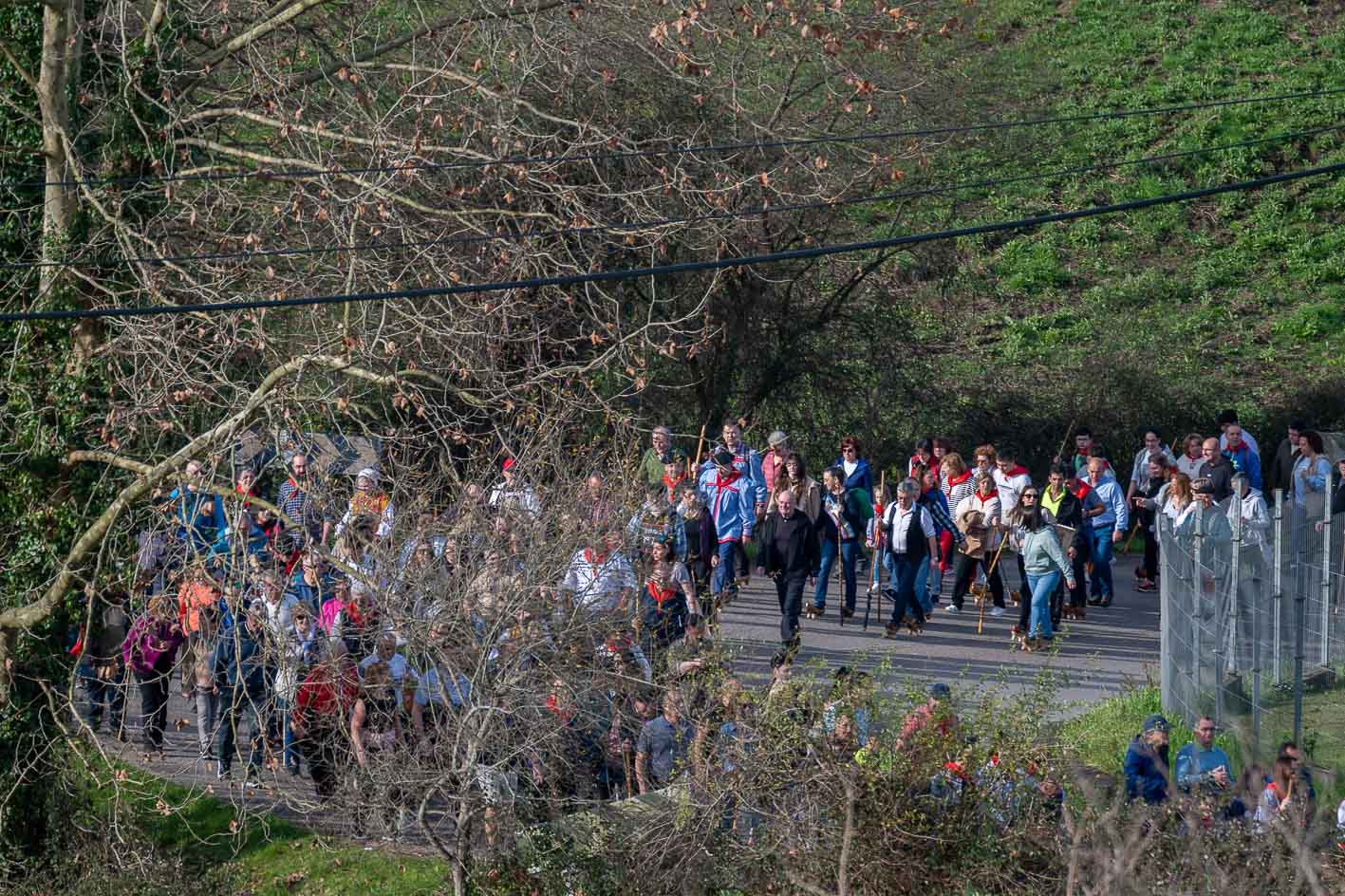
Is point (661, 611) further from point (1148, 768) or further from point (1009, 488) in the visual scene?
point (1009, 488)

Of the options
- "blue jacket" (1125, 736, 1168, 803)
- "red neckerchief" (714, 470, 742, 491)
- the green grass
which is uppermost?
"red neckerchief" (714, 470, 742, 491)

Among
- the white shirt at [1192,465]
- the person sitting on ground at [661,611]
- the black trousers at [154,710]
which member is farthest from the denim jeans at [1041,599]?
the black trousers at [154,710]

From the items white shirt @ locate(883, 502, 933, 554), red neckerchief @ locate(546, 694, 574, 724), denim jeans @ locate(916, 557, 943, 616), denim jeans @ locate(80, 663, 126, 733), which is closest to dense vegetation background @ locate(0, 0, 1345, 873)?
denim jeans @ locate(80, 663, 126, 733)

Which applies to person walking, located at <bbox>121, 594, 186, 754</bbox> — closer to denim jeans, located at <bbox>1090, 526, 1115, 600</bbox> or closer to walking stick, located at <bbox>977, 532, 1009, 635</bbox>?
walking stick, located at <bbox>977, 532, 1009, 635</bbox>

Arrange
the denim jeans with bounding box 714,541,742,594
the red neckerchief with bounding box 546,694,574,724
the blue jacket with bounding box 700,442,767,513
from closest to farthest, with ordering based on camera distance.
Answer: the red neckerchief with bounding box 546,694,574,724, the denim jeans with bounding box 714,541,742,594, the blue jacket with bounding box 700,442,767,513

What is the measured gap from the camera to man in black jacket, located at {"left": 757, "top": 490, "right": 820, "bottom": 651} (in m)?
15.7

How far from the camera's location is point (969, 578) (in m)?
17.6

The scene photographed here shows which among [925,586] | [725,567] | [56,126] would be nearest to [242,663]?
[56,126]

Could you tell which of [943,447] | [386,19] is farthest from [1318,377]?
[386,19]

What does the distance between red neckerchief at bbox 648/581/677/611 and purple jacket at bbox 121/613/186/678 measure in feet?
12.4

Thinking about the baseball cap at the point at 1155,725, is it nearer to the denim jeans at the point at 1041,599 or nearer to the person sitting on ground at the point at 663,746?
the person sitting on ground at the point at 663,746

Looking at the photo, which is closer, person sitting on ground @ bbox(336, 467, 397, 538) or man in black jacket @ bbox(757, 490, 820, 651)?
person sitting on ground @ bbox(336, 467, 397, 538)

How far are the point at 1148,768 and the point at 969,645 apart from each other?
4.88 m

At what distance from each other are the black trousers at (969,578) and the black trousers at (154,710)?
8.04 metres
